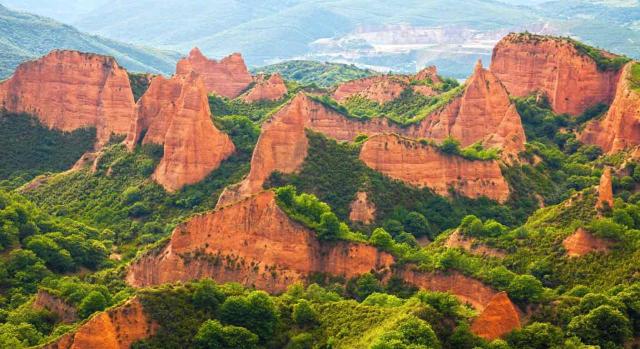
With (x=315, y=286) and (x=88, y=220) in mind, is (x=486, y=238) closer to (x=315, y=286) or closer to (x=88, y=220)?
(x=315, y=286)

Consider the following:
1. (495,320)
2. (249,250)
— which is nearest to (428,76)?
(249,250)

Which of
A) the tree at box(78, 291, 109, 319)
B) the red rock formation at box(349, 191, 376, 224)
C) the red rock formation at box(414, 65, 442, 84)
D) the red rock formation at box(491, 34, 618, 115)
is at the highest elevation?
the red rock formation at box(491, 34, 618, 115)

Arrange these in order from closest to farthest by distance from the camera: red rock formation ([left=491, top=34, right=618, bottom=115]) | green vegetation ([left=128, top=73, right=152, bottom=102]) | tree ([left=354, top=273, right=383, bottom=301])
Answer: tree ([left=354, top=273, right=383, bottom=301]), green vegetation ([left=128, top=73, right=152, bottom=102]), red rock formation ([left=491, top=34, right=618, bottom=115])

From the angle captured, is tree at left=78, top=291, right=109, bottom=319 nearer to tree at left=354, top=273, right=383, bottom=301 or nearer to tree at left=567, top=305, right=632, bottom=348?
tree at left=354, top=273, right=383, bottom=301

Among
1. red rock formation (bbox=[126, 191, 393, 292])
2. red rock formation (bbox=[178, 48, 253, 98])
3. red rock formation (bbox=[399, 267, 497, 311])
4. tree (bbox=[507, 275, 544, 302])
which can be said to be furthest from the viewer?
red rock formation (bbox=[178, 48, 253, 98])

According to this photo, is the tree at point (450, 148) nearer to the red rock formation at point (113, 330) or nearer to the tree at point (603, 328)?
the tree at point (603, 328)

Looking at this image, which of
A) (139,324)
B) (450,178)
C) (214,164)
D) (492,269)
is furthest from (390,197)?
(139,324)

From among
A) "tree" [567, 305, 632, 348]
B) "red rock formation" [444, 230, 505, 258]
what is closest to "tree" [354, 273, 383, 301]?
"red rock formation" [444, 230, 505, 258]
